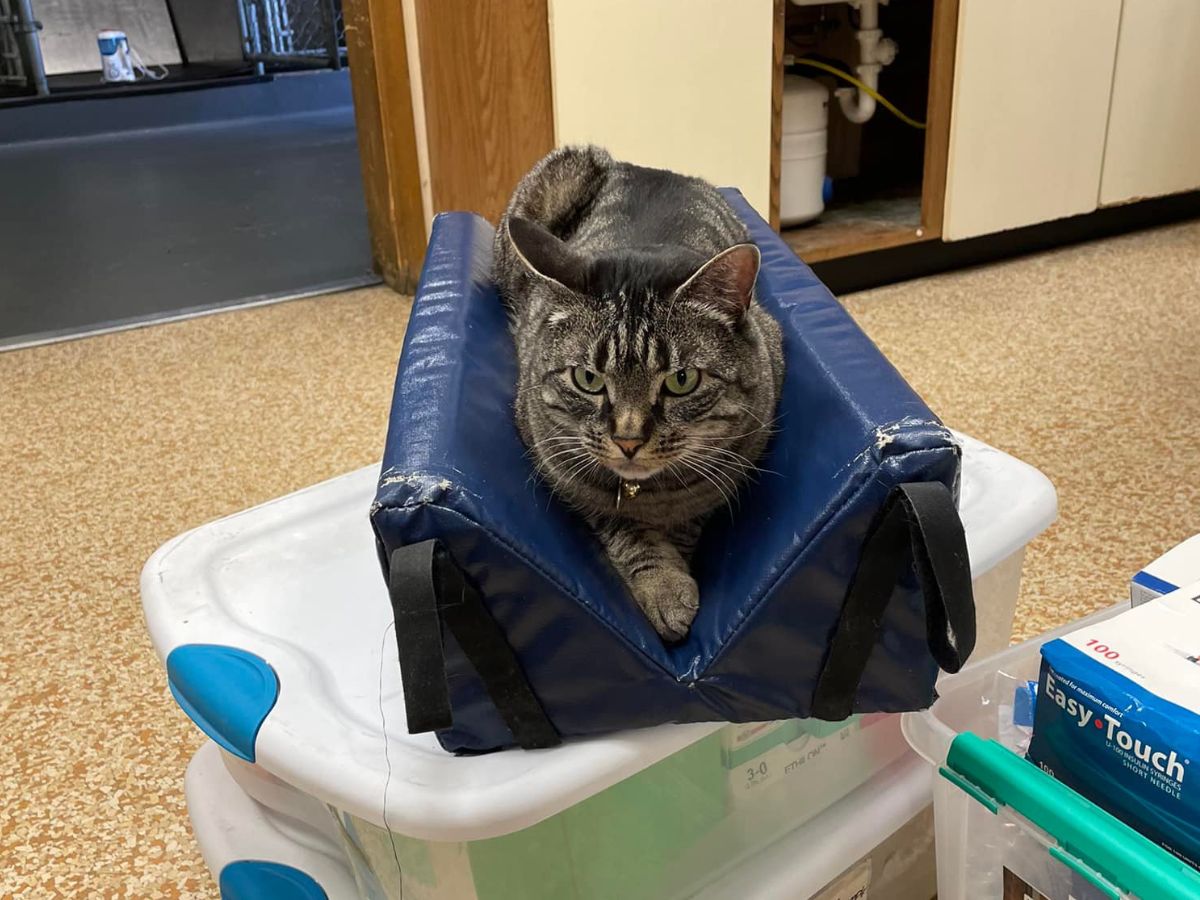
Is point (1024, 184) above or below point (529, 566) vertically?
below

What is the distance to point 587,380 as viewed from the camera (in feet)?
2.77

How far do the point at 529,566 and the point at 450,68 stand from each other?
1649 mm

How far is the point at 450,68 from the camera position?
2.05 m

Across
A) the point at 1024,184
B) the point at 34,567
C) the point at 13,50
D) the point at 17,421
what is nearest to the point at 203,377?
the point at 17,421

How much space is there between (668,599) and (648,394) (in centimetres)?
17

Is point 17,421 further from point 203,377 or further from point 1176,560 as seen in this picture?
point 1176,560

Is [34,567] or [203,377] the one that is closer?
[34,567]

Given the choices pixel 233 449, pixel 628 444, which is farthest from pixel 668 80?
pixel 628 444

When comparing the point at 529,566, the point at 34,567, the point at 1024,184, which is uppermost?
the point at 529,566

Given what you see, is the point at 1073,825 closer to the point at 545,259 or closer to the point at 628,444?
the point at 628,444

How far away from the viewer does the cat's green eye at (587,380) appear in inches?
32.9

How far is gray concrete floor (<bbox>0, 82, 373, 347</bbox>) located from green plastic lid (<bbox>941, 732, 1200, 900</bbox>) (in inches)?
84.2

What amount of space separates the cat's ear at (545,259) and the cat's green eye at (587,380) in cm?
7

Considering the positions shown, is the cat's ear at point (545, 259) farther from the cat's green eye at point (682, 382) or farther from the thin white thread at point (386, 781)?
the thin white thread at point (386, 781)
